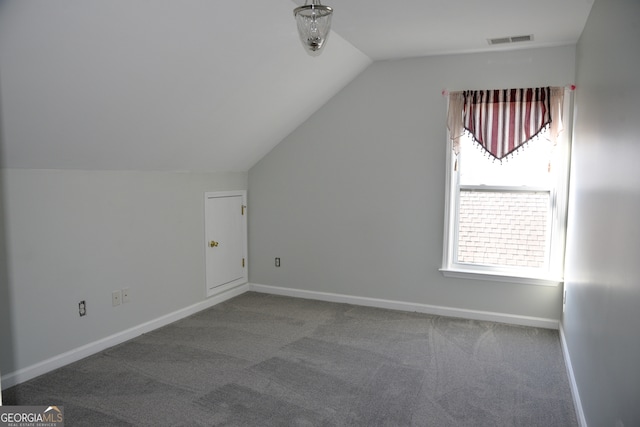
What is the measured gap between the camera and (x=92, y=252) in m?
3.33

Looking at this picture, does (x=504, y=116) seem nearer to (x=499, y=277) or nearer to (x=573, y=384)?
(x=499, y=277)

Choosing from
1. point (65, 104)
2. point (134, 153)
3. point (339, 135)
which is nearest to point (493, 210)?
point (339, 135)

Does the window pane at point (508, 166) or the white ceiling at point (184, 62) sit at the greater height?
the white ceiling at point (184, 62)

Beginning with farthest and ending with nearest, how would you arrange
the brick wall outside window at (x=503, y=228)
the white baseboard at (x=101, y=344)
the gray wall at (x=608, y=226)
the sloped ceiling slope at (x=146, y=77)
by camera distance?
the brick wall outside window at (x=503, y=228) < the white baseboard at (x=101, y=344) < the sloped ceiling slope at (x=146, y=77) < the gray wall at (x=608, y=226)

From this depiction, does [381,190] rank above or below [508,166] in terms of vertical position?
below

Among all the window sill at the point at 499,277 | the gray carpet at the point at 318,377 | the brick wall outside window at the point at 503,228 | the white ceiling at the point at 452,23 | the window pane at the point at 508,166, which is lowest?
the gray carpet at the point at 318,377

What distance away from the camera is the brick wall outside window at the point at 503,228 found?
399 centimetres

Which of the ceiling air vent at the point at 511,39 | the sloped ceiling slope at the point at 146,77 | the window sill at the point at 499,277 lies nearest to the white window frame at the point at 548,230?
the window sill at the point at 499,277

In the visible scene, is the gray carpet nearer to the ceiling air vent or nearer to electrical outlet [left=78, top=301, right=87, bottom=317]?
electrical outlet [left=78, top=301, right=87, bottom=317]

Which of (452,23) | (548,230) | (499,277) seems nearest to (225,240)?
(499,277)

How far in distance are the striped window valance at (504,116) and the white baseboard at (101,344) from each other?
8.96 ft

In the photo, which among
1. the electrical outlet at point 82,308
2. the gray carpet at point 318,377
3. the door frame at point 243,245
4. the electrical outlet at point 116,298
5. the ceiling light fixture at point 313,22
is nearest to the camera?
the ceiling light fixture at point 313,22

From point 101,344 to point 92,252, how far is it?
689 millimetres

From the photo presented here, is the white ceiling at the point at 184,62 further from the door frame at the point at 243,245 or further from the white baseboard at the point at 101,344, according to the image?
the white baseboard at the point at 101,344
